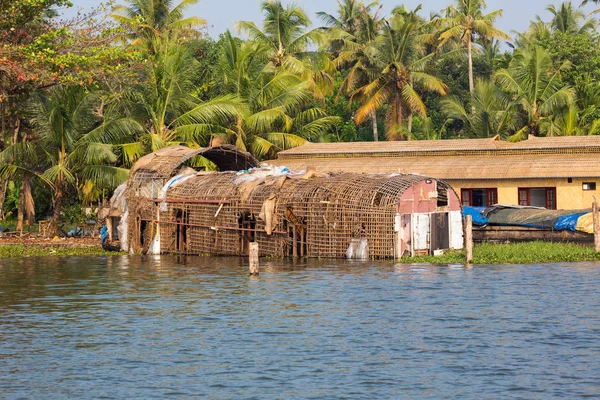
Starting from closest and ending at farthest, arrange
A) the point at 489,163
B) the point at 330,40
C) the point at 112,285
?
the point at 112,285 < the point at 489,163 < the point at 330,40

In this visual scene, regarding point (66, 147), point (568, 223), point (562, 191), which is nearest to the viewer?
point (568, 223)

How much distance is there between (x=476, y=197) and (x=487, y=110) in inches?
414

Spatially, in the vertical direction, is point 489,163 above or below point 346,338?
above

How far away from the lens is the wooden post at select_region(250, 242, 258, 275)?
1227 inches

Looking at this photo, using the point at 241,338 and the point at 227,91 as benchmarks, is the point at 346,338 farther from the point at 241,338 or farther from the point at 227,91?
the point at 227,91

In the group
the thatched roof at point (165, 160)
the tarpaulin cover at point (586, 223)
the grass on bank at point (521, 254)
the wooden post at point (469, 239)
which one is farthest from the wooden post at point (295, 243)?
the tarpaulin cover at point (586, 223)

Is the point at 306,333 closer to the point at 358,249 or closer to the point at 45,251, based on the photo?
the point at 358,249

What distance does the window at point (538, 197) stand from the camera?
43.7 metres

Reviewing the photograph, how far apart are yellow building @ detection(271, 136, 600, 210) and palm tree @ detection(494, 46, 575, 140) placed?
5.08 m

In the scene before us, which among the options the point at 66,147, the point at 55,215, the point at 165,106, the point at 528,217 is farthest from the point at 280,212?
the point at 55,215

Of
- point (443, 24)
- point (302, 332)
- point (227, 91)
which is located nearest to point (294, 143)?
point (227, 91)

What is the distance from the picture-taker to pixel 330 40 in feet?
218

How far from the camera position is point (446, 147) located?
48250 mm

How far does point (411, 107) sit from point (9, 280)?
1209 inches
